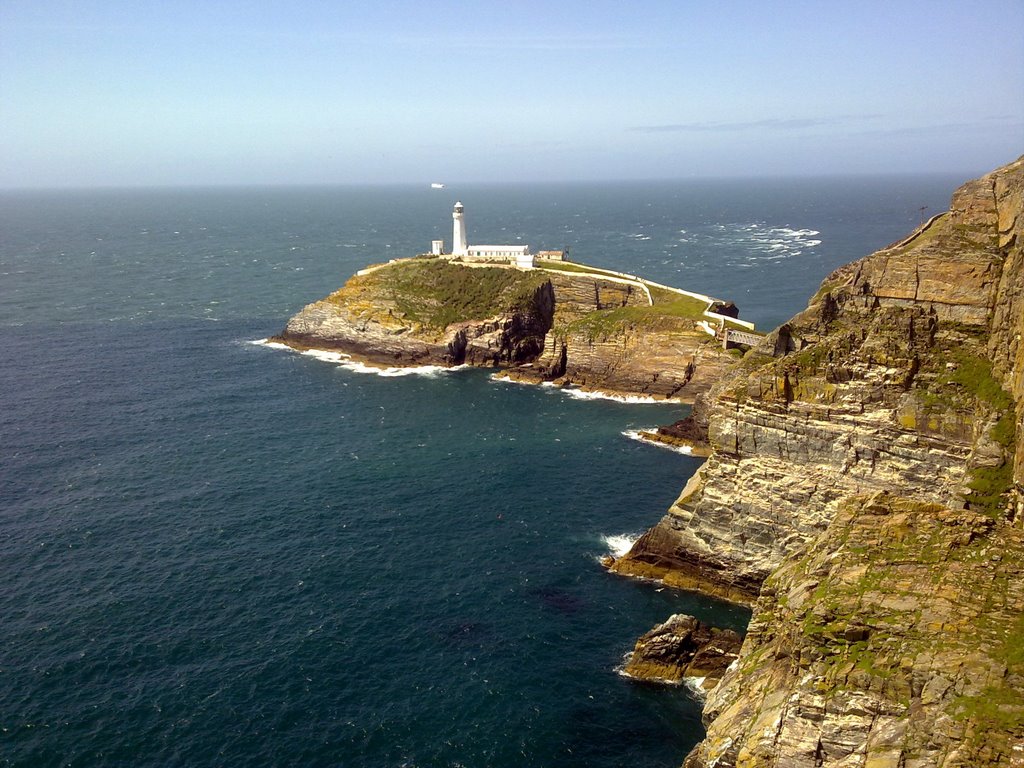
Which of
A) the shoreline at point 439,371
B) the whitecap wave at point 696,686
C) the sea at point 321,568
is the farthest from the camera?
the shoreline at point 439,371

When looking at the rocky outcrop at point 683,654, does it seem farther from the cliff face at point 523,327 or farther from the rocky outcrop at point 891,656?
the cliff face at point 523,327

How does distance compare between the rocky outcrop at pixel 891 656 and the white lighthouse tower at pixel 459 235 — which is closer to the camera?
the rocky outcrop at pixel 891 656

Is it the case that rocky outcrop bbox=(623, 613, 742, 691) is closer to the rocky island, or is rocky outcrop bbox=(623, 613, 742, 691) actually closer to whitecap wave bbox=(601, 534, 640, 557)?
the rocky island

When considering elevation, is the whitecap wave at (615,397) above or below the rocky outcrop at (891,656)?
below

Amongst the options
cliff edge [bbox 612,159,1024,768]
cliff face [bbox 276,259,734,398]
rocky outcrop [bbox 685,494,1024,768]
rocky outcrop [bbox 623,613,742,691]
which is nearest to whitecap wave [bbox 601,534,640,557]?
cliff edge [bbox 612,159,1024,768]

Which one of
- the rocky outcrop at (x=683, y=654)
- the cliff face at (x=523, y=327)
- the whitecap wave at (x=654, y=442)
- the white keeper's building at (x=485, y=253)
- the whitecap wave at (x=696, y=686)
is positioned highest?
the white keeper's building at (x=485, y=253)

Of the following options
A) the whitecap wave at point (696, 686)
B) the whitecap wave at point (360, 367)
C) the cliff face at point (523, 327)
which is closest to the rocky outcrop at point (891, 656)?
the whitecap wave at point (696, 686)
